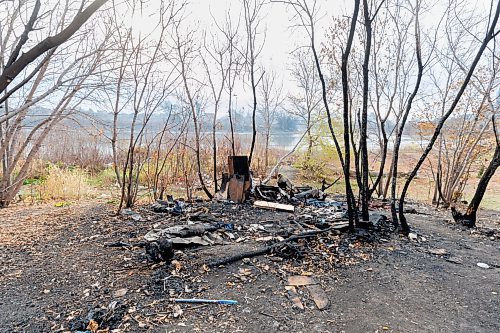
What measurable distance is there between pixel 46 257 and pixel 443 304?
2.91 metres

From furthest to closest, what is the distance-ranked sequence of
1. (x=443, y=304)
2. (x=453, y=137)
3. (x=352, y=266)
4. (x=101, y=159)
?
(x=101, y=159), (x=453, y=137), (x=352, y=266), (x=443, y=304)

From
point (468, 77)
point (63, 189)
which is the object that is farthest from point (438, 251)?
point (63, 189)

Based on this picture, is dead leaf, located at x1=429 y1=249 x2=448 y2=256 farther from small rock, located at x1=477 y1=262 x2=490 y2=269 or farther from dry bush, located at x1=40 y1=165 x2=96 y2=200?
dry bush, located at x1=40 y1=165 x2=96 y2=200

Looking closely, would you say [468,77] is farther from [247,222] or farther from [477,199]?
[247,222]

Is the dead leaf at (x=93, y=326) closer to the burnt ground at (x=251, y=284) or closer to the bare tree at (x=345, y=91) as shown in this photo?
the burnt ground at (x=251, y=284)

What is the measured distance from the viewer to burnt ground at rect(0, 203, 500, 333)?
1612 mm

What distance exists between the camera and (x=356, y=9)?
7.76 ft

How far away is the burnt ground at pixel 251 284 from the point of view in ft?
5.29

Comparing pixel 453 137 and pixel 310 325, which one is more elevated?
pixel 453 137

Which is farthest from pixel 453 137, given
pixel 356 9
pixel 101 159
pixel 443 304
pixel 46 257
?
pixel 101 159

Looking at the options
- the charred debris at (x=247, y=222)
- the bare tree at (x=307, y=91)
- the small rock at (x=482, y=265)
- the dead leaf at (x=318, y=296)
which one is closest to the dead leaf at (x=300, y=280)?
the dead leaf at (x=318, y=296)

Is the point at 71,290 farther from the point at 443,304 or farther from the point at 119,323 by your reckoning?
the point at 443,304

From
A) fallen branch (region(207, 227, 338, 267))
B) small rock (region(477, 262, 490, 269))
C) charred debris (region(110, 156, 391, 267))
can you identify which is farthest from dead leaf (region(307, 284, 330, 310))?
small rock (region(477, 262, 490, 269))

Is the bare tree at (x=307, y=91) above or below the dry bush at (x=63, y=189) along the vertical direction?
above
